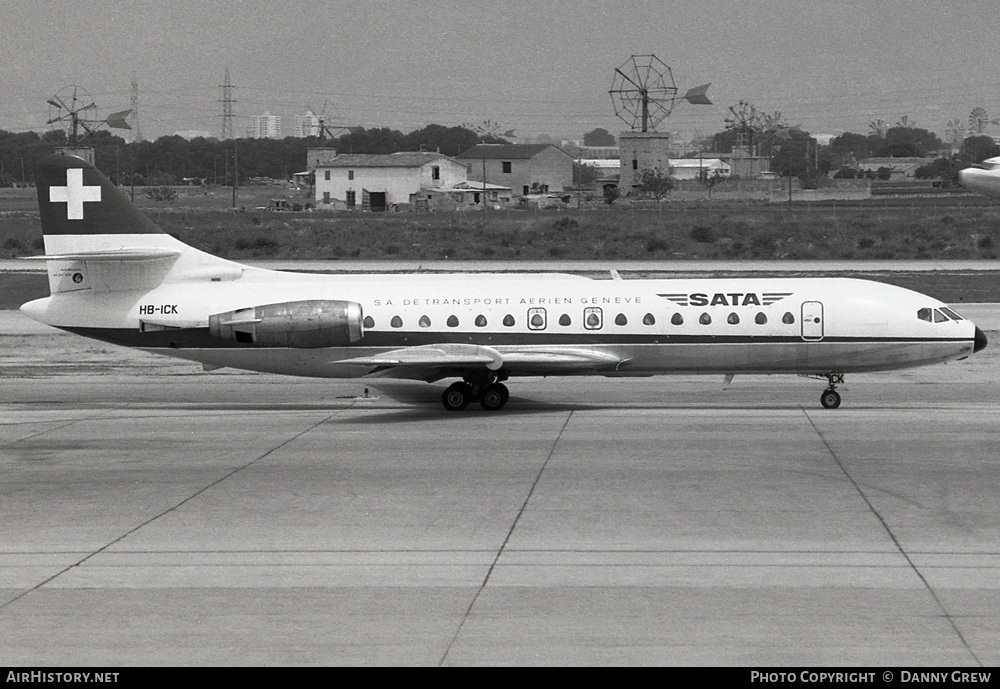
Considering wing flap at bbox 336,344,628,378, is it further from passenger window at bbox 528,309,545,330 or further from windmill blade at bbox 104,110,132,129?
windmill blade at bbox 104,110,132,129

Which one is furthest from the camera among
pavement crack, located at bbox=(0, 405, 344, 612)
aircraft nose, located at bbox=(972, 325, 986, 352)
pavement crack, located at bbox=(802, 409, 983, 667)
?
aircraft nose, located at bbox=(972, 325, 986, 352)

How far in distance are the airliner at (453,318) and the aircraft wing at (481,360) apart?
3 cm

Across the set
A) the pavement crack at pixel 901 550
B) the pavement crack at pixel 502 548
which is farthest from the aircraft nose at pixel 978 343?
the pavement crack at pixel 502 548

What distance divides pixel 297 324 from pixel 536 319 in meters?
5.12

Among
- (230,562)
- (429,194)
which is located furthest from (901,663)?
(429,194)

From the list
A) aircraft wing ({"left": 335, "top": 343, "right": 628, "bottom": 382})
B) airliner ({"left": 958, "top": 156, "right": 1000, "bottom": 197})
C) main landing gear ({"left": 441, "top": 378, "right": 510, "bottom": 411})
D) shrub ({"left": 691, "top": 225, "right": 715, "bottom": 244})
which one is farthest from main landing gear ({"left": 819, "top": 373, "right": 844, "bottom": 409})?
shrub ({"left": 691, "top": 225, "right": 715, "bottom": 244})

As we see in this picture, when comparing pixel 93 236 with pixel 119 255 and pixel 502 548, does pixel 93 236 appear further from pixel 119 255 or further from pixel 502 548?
pixel 502 548

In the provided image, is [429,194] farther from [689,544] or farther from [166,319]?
[689,544]

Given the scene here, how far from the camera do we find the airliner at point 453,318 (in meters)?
27.8

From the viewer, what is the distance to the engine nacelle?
28.0 meters

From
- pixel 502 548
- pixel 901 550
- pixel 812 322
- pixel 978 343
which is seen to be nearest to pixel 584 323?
pixel 812 322

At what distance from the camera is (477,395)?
94.1ft

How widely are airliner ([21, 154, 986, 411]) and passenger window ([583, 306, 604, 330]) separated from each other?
2 cm

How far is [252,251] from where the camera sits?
234ft
